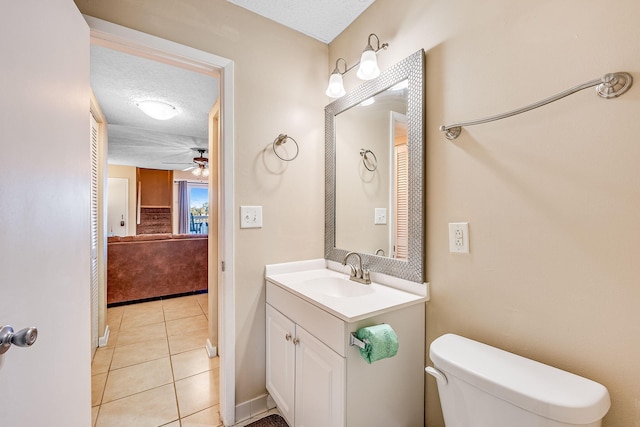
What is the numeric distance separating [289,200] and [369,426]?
3.97ft

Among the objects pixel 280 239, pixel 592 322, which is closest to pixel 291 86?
pixel 280 239

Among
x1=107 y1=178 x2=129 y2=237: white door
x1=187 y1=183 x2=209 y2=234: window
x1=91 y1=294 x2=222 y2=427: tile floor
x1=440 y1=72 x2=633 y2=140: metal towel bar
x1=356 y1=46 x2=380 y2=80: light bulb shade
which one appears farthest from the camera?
x1=187 y1=183 x2=209 y2=234: window

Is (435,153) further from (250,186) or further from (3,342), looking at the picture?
(3,342)

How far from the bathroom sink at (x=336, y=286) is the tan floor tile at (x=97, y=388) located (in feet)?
5.08

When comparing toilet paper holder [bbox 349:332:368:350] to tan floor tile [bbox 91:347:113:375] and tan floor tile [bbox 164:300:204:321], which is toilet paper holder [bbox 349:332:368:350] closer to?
tan floor tile [bbox 91:347:113:375]

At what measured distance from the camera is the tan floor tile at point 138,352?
2.14 meters

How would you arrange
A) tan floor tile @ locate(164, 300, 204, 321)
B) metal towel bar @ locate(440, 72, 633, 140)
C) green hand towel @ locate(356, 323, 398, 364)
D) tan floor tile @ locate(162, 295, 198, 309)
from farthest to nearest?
tan floor tile @ locate(162, 295, 198, 309) < tan floor tile @ locate(164, 300, 204, 321) < green hand towel @ locate(356, 323, 398, 364) < metal towel bar @ locate(440, 72, 633, 140)

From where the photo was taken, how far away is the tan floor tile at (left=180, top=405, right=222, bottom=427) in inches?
60.1

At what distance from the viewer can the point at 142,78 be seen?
2.16 m

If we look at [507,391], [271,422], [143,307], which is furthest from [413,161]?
[143,307]

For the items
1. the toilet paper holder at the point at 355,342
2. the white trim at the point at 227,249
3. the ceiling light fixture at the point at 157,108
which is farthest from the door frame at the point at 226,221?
the ceiling light fixture at the point at 157,108

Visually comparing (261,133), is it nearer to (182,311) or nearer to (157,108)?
(157,108)

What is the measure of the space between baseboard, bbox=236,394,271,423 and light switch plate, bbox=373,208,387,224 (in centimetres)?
125

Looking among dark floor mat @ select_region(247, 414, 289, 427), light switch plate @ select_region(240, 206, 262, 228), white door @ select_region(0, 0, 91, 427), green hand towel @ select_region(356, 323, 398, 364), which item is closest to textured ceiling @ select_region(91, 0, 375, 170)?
white door @ select_region(0, 0, 91, 427)
